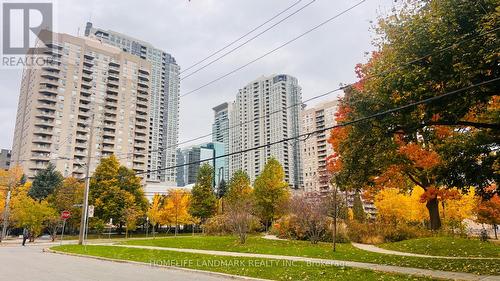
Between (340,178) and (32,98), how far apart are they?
289ft

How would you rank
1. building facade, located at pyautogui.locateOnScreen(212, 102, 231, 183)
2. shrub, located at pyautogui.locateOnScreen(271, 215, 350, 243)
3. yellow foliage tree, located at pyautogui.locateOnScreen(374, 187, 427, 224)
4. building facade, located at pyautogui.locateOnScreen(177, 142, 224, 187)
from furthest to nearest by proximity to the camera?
1. building facade, located at pyautogui.locateOnScreen(177, 142, 224, 187)
2. yellow foliage tree, located at pyautogui.locateOnScreen(374, 187, 427, 224)
3. shrub, located at pyautogui.locateOnScreen(271, 215, 350, 243)
4. building facade, located at pyautogui.locateOnScreen(212, 102, 231, 183)

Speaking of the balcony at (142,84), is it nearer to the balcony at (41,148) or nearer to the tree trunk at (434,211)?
the balcony at (41,148)

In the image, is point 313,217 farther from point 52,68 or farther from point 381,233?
point 52,68

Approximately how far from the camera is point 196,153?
9600 centimetres

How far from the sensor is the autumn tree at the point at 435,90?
10398mm

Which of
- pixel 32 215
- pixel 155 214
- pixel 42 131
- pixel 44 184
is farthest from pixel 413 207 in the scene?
pixel 42 131

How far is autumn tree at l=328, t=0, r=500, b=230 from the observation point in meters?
10.4

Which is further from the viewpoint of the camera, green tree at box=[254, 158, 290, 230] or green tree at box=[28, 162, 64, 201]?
green tree at box=[28, 162, 64, 201]

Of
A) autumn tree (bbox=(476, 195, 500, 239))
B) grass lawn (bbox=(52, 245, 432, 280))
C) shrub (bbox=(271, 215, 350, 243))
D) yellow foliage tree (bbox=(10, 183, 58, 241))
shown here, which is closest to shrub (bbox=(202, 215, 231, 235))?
shrub (bbox=(271, 215, 350, 243))

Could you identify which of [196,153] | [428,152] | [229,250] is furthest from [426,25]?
[196,153]

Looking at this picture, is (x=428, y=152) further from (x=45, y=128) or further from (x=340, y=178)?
(x=45, y=128)

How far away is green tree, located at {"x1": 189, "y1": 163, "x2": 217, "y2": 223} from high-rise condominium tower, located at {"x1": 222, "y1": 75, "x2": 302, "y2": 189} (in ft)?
25.0

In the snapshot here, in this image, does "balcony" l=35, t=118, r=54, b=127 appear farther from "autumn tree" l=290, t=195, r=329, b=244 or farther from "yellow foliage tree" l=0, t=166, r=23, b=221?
"autumn tree" l=290, t=195, r=329, b=244

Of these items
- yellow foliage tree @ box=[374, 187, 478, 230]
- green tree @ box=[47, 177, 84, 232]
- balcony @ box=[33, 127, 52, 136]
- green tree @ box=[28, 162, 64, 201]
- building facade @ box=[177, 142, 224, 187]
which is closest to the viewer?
yellow foliage tree @ box=[374, 187, 478, 230]
